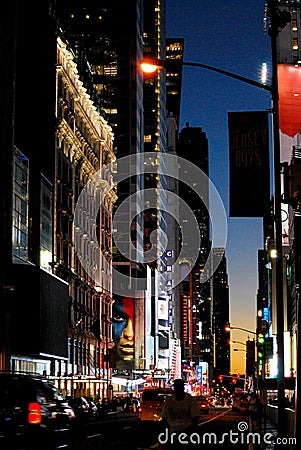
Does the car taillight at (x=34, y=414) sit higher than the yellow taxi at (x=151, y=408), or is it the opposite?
the car taillight at (x=34, y=414)

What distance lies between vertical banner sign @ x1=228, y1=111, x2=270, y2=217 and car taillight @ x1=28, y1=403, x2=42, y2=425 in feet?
23.6

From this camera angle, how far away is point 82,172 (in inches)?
4631

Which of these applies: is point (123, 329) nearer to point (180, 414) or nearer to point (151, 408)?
point (151, 408)

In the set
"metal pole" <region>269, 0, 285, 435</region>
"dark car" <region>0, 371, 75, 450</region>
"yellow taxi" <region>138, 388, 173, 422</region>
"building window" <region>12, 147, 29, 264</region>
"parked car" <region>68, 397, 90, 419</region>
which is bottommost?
"parked car" <region>68, 397, 90, 419</region>

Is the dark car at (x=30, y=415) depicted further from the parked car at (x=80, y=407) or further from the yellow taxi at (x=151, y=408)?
the parked car at (x=80, y=407)

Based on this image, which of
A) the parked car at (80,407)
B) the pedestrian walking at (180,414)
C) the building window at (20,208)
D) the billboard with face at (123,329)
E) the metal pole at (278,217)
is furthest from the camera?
the billboard with face at (123,329)

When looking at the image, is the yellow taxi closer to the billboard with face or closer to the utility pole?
the utility pole

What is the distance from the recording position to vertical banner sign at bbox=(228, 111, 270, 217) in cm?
2156

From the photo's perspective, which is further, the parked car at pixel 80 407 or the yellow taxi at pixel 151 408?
the parked car at pixel 80 407

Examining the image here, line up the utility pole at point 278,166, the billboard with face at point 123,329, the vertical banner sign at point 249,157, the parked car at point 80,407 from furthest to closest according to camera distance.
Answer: the billboard with face at point 123,329, the parked car at point 80,407, the utility pole at point 278,166, the vertical banner sign at point 249,157

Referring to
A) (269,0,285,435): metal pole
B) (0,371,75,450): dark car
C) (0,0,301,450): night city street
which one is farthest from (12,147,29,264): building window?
(0,371,75,450): dark car

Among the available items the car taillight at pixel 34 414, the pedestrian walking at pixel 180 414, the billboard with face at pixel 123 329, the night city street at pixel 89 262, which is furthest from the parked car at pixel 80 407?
the billboard with face at pixel 123 329

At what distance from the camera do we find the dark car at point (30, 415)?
A: 56.6 feet

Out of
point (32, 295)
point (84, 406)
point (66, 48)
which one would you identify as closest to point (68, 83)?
point (66, 48)
